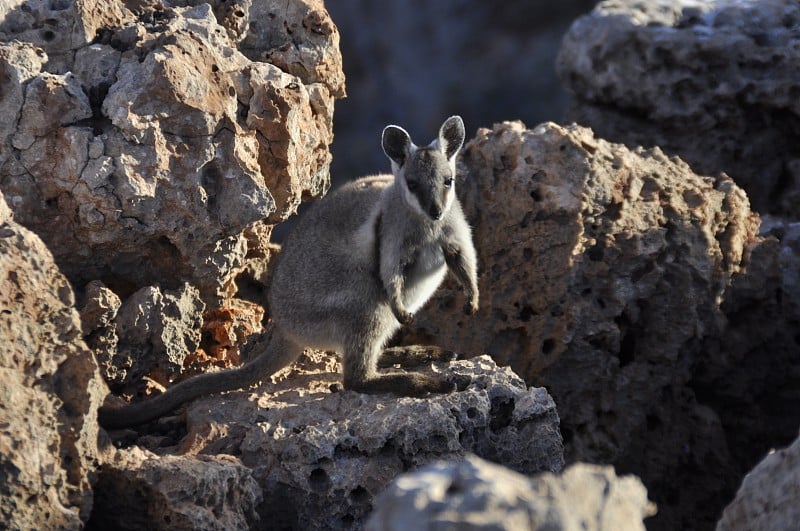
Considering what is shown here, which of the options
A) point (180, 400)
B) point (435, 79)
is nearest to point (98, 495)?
point (180, 400)

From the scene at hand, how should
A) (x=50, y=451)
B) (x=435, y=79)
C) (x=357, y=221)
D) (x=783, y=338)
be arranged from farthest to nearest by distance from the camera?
(x=435, y=79)
(x=783, y=338)
(x=357, y=221)
(x=50, y=451)

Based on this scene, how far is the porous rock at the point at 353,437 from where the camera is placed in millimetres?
4648

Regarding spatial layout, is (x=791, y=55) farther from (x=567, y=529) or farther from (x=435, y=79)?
(x=435, y=79)

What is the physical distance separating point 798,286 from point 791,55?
1894mm

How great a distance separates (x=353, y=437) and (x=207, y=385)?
967 millimetres

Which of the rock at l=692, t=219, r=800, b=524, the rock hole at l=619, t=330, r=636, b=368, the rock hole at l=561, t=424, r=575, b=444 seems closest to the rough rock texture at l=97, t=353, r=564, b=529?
the rock hole at l=561, t=424, r=575, b=444

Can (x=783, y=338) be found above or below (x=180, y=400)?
below

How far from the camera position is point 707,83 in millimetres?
7648

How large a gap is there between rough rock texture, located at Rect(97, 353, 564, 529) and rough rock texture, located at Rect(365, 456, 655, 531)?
171cm

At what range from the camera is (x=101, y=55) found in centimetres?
529

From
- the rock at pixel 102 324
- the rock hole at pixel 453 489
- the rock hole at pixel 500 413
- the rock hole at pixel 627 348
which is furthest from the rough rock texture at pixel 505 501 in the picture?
the rock hole at pixel 627 348

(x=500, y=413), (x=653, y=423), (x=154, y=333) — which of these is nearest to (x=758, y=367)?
(x=653, y=423)

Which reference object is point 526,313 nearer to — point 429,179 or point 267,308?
point 429,179

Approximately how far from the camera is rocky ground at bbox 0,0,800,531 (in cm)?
423
